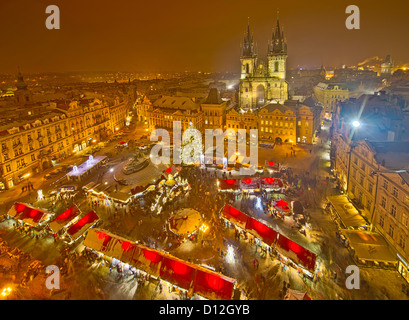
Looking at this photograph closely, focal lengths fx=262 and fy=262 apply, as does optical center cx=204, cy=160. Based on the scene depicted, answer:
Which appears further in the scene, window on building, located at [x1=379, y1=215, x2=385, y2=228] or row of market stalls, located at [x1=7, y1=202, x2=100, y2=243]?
row of market stalls, located at [x1=7, y1=202, x2=100, y2=243]

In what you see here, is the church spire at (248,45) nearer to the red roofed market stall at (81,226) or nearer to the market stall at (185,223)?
the market stall at (185,223)

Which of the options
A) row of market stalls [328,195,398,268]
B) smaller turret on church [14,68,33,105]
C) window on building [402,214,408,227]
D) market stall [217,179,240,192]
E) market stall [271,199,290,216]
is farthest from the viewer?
smaller turret on church [14,68,33,105]

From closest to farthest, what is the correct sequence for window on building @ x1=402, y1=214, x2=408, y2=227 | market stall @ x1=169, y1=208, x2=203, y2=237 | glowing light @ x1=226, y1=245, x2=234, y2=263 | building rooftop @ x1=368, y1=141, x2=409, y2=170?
1. window on building @ x1=402, y1=214, x2=408, y2=227
2. glowing light @ x1=226, y1=245, x2=234, y2=263
3. building rooftop @ x1=368, y1=141, x2=409, y2=170
4. market stall @ x1=169, y1=208, x2=203, y2=237

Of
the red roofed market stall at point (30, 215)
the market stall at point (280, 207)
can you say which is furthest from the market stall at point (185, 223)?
the red roofed market stall at point (30, 215)

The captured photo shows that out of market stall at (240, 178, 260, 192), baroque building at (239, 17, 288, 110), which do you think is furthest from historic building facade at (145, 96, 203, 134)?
market stall at (240, 178, 260, 192)

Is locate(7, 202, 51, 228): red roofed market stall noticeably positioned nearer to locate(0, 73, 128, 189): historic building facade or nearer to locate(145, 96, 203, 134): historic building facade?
locate(0, 73, 128, 189): historic building facade

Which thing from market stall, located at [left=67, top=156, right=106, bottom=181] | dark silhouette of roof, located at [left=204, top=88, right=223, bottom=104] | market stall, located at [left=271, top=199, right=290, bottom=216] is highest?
dark silhouette of roof, located at [left=204, top=88, right=223, bottom=104]
